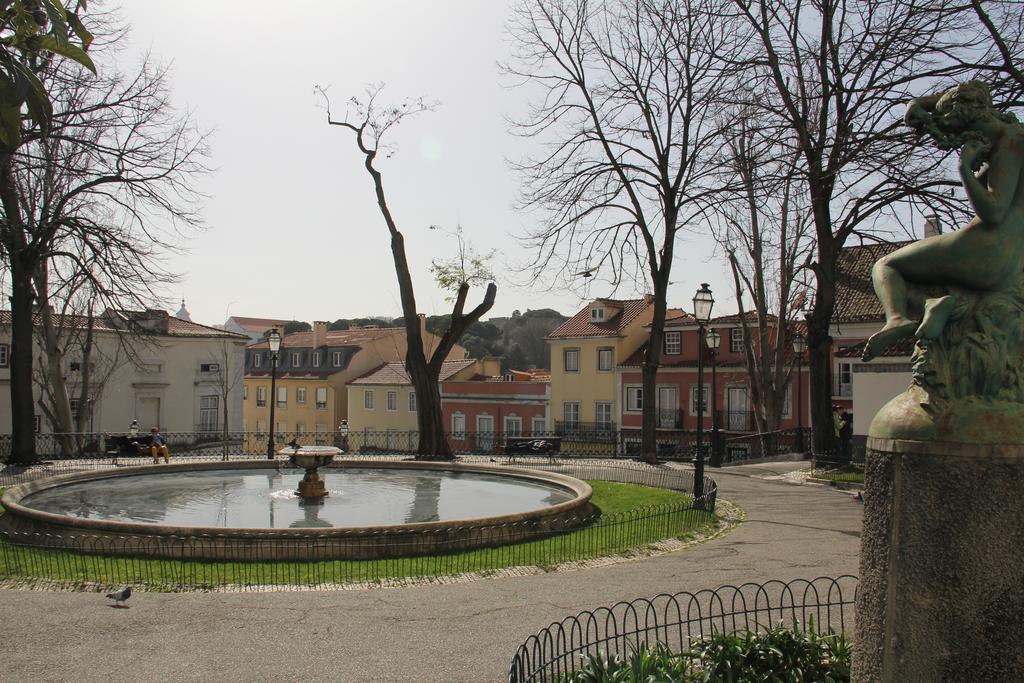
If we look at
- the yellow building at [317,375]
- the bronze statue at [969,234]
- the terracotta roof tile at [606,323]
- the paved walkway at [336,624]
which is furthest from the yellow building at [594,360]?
the bronze statue at [969,234]

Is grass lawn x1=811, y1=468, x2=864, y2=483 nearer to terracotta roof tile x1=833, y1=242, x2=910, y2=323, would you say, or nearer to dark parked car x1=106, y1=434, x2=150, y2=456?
terracotta roof tile x1=833, y1=242, x2=910, y2=323

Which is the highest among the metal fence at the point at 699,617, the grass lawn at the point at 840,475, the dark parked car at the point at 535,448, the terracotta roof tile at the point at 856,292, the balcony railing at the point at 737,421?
the terracotta roof tile at the point at 856,292

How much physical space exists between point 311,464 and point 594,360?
32.1 metres

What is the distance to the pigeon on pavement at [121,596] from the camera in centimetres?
864

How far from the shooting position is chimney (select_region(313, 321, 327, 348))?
58531 mm

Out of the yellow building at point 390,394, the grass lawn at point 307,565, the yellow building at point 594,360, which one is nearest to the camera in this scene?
the grass lawn at point 307,565

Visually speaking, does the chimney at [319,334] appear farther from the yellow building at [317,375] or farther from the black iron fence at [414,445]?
the black iron fence at [414,445]

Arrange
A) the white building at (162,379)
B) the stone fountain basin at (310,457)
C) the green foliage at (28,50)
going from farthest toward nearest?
the white building at (162,379)
the stone fountain basin at (310,457)
the green foliage at (28,50)

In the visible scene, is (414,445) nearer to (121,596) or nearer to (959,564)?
(121,596)

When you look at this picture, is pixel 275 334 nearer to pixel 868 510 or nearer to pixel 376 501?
pixel 376 501

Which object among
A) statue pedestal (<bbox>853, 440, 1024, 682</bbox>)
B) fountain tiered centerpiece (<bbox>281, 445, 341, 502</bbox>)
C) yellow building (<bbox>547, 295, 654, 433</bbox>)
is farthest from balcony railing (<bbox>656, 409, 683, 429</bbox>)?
statue pedestal (<bbox>853, 440, 1024, 682</bbox>)

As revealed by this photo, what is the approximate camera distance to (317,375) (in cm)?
5728

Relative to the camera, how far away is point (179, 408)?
4231 cm

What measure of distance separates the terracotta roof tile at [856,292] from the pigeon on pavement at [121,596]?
29928 millimetres
